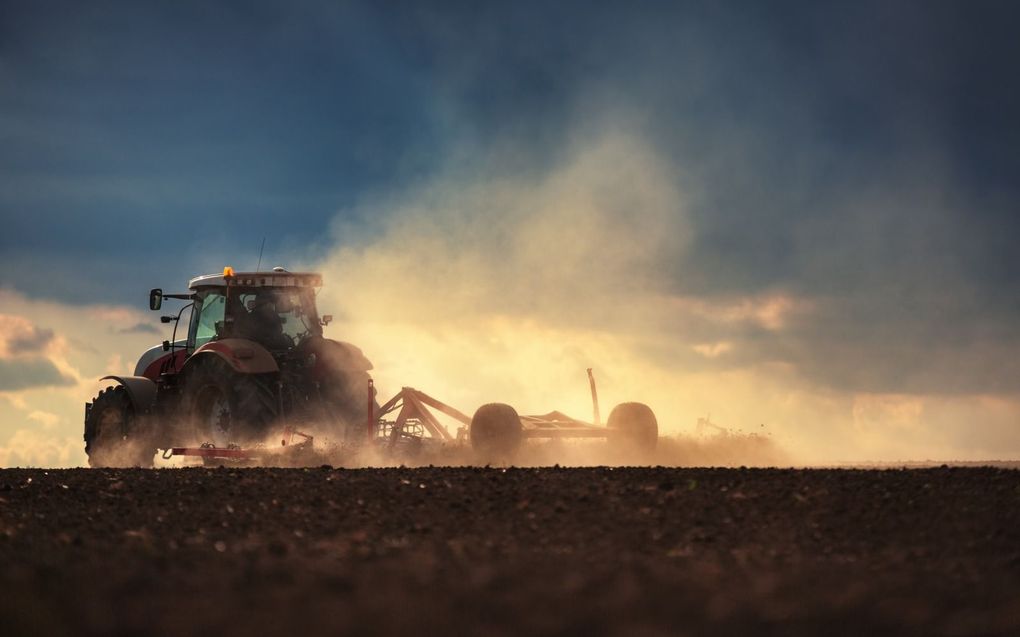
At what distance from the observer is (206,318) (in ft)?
54.6

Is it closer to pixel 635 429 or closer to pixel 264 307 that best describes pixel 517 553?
pixel 635 429

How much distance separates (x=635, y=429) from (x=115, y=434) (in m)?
8.01

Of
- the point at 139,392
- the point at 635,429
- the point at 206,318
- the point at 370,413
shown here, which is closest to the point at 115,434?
the point at 139,392

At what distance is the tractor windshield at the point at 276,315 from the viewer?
16.2 metres

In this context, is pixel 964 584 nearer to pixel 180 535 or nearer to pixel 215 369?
pixel 180 535

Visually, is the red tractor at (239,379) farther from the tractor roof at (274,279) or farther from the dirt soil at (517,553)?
the dirt soil at (517,553)

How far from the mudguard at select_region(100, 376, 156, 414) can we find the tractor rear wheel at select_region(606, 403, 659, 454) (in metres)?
7.08

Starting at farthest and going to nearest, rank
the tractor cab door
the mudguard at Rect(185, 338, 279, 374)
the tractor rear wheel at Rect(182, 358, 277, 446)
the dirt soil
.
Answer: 1. the tractor cab door
2. the tractor rear wheel at Rect(182, 358, 277, 446)
3. the mudguard at Rect(185, 338, 279, 374)
4. the dirt soil

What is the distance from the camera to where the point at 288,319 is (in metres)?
16.4

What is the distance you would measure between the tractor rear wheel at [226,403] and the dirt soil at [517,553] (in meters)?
3.65

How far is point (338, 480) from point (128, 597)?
5433 mm

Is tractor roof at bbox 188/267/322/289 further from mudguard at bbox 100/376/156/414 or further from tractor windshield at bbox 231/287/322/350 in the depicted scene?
mudguard at bbox 100/376/156/414

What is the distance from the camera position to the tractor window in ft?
54.0

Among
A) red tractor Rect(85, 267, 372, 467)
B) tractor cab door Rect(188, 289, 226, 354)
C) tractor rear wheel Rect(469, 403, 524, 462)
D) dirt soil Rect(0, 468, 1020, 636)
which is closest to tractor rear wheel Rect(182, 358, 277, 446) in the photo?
red tractor Rect(85, 267, 372, 467)
